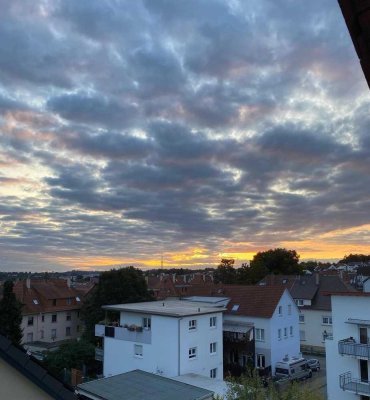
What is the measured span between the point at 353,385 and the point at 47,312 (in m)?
43.7

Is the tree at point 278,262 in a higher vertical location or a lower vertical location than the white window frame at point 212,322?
higher

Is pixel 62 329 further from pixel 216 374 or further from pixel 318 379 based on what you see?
pixel 318 379

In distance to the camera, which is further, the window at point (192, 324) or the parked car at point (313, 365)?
the parked car at point (313, 365)

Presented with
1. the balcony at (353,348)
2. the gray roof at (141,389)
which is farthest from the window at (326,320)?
the gray roof at (141,389)

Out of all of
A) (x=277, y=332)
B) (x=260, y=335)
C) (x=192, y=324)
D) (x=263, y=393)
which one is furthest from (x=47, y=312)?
(x=263, y=393)

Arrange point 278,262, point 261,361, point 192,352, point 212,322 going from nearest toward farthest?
point 192,352 → point 212,322 → point 261,361 → point 278,262

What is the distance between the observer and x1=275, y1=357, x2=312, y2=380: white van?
38156 mm

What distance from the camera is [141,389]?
25703mm

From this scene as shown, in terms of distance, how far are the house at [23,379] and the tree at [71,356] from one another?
1339 inches

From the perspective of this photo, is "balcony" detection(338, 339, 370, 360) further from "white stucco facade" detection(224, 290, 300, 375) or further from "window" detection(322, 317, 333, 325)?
"window" detection(322, 317, 333, 325)

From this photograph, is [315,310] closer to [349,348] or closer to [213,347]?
[213,347]

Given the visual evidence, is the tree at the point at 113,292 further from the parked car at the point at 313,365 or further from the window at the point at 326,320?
the window at the point at 326,320

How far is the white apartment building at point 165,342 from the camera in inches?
1345

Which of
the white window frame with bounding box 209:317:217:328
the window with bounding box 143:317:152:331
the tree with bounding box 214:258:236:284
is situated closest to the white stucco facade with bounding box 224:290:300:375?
the white window frame with bounding box 209:317:217:328
